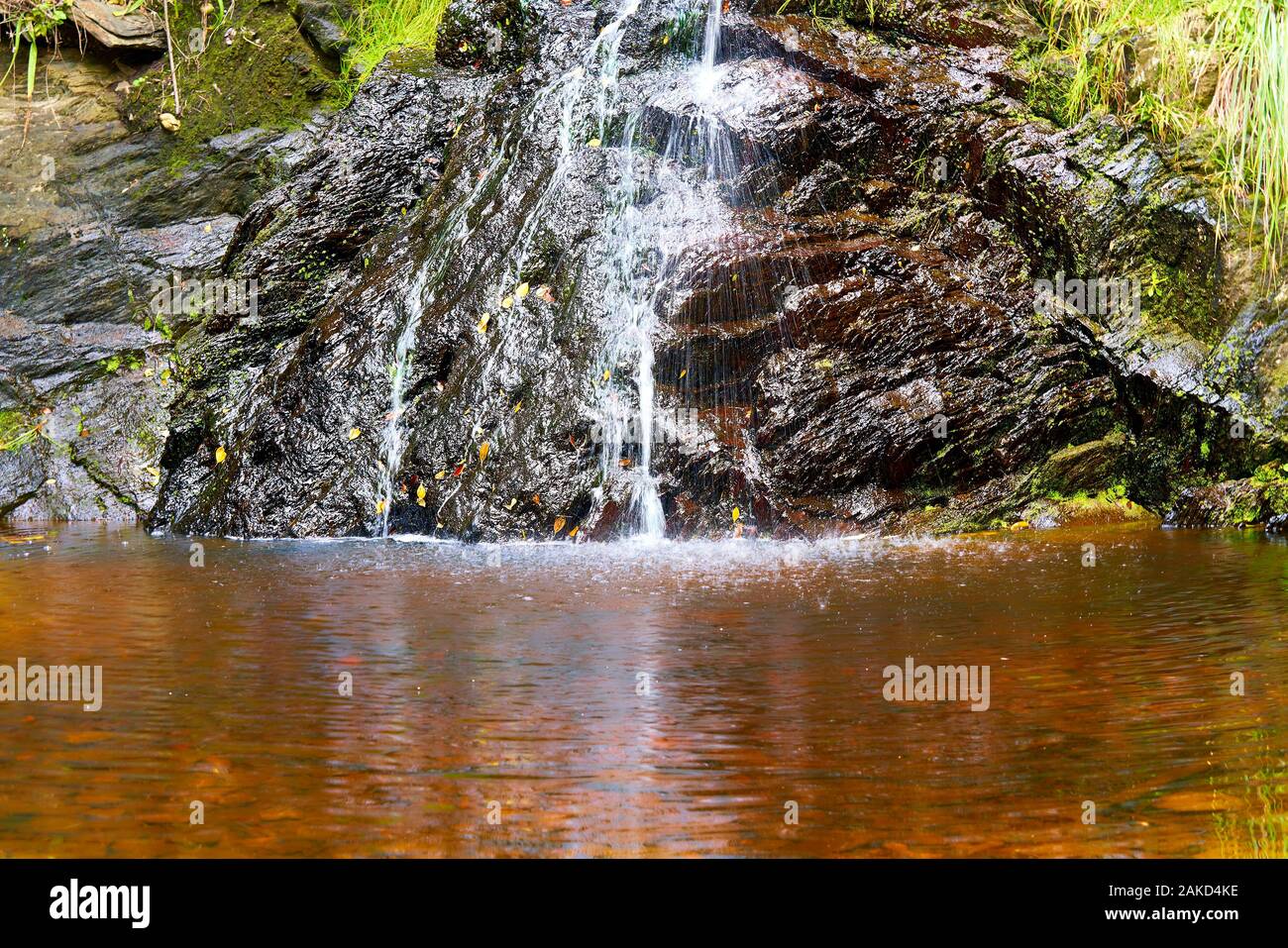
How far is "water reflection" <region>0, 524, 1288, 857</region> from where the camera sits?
1.88 meters

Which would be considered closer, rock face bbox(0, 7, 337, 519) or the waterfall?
the waterfall

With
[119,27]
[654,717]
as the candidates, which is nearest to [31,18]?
[119,27]

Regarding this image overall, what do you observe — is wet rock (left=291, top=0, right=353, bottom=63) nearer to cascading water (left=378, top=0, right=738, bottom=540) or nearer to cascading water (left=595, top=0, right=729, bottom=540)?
cascading water (left=378, top=0, right=738, bottom=540)

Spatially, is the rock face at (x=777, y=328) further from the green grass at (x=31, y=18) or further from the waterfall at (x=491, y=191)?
the green grass at (x=31, y=18)

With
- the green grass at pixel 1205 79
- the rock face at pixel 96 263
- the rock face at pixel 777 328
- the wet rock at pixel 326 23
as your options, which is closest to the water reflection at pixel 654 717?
the rock face at pixel 777 328

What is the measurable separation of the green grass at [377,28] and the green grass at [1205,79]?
5462 millimetres

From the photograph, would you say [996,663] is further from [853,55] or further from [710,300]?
[853,55]

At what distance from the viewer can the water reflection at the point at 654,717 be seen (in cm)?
188

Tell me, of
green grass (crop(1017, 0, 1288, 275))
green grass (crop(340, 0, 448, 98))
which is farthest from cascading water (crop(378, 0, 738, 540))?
green grass (crop(340, 0, 448, 98))

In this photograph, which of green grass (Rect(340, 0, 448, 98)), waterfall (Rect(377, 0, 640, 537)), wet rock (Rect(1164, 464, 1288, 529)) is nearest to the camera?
wet rock (Rect(1164, 464, 1288, 529))

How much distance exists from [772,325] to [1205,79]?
10.3 ft

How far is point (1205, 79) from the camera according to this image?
6590 millimetres

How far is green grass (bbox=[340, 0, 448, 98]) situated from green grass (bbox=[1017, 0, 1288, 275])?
5.46m

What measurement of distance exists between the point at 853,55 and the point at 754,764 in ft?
20.0
